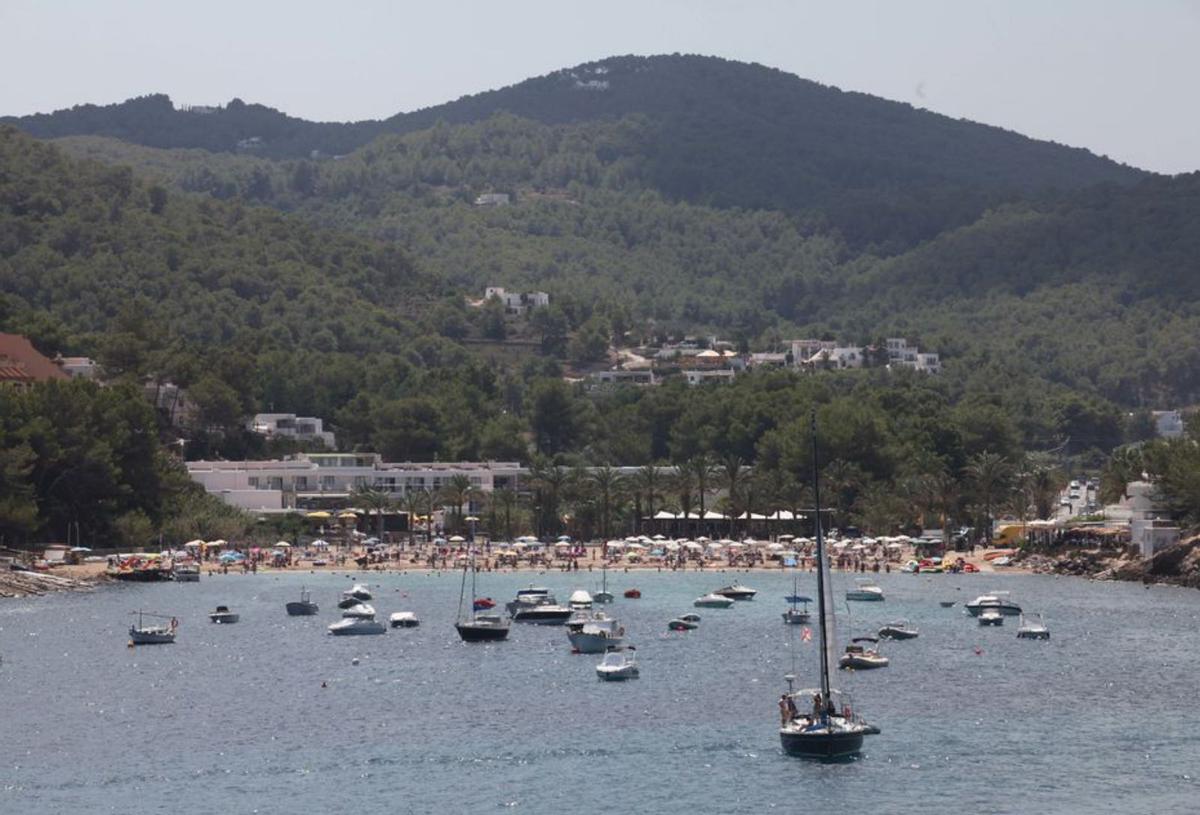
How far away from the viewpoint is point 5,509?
124 meters

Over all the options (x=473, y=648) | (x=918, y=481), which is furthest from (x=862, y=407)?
(x=473, y=648)

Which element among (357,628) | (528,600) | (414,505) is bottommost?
(357,628)

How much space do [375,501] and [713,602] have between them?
54905mm

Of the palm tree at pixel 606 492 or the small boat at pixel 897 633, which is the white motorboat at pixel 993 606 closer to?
the small boat at pixel 897 633

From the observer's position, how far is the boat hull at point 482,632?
306 ft

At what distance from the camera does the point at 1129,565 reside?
128 meters

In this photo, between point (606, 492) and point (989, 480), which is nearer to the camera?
point (989, 480)

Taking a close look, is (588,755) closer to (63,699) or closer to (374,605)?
(63,699)

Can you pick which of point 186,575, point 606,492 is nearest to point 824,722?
point 186,575

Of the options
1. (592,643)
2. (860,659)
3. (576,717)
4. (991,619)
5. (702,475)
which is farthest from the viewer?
(702,475)

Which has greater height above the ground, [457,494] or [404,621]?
[457,494]

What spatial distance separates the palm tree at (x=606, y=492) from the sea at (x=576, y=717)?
48.0m

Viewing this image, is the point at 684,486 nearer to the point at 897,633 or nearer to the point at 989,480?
the point at 989,480

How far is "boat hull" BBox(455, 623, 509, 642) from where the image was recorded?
93.2 m
